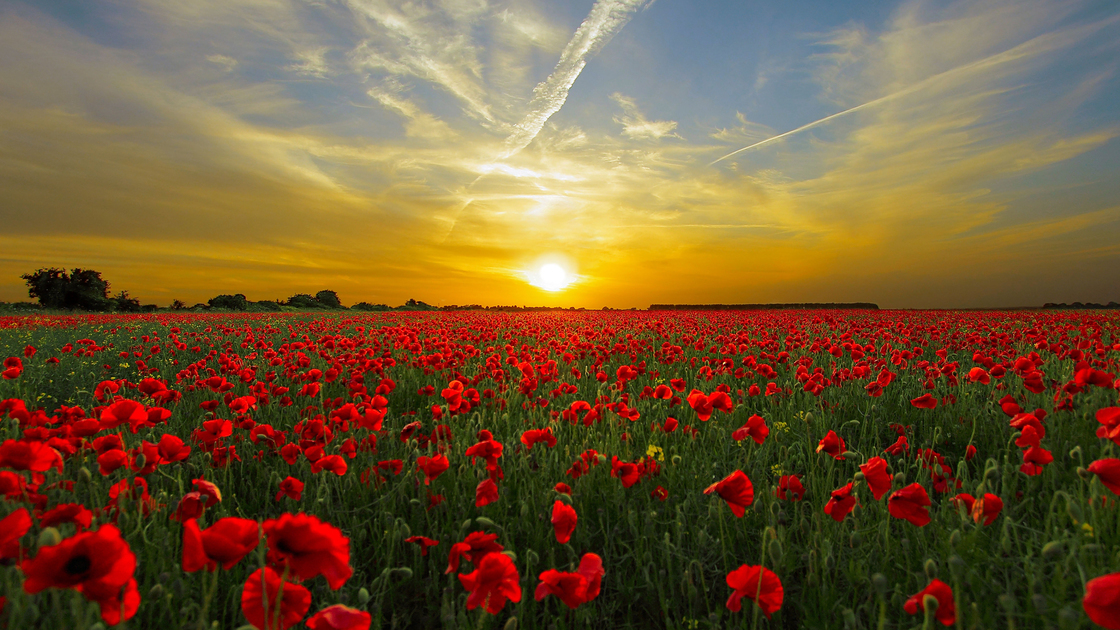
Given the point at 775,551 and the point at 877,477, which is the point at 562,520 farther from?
the point at 877,477

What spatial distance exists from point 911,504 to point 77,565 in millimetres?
2460

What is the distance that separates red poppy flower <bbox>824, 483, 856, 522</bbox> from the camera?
193 centimetres

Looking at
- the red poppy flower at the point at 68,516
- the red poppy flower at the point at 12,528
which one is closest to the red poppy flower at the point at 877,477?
the red poppy flower at the point at 12,528

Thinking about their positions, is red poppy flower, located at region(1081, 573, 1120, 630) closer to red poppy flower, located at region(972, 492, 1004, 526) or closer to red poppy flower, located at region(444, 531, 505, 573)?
red poppy flower, located at region(972, 492, 1004, 526)

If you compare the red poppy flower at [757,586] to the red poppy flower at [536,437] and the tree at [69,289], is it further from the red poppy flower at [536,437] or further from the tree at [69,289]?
the tree at [69,289]

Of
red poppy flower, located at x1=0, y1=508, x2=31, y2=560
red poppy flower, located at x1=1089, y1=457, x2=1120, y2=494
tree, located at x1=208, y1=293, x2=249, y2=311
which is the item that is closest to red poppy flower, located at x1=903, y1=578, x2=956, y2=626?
red poppy flower, located at x1=1089, y1=457, x2=1120, y2=494

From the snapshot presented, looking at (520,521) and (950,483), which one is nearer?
(520,521)

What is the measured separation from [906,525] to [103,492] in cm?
421

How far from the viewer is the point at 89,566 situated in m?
1.17

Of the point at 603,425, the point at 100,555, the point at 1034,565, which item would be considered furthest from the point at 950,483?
the point at 100,555

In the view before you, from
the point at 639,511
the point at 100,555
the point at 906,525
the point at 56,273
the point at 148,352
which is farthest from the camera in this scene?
the point at 56,273

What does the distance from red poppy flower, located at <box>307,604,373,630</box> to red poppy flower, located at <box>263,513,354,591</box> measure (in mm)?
62

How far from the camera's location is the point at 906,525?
2418 millimetres

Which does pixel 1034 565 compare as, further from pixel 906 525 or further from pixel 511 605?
pixel 511 605
